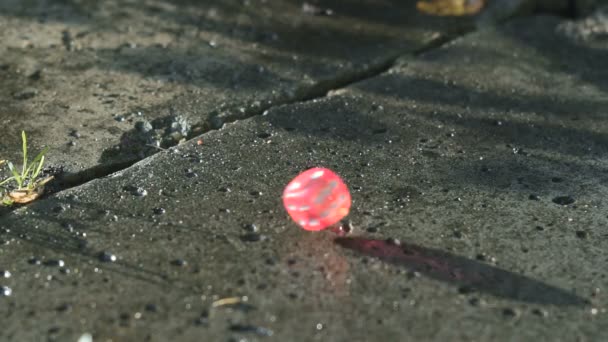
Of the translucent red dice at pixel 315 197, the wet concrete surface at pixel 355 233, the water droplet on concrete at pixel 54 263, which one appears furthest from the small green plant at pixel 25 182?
the translucent red dice at pixel 315 197

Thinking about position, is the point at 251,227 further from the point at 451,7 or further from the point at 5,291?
the point at 451,7

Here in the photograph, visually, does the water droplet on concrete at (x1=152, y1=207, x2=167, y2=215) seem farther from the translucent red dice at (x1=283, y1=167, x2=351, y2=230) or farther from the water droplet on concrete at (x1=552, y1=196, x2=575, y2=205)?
the water droplet on concrete at (x1=552, y1=196, x2=575, y2=205)

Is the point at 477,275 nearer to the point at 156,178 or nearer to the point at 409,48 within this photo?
the point at 156,178

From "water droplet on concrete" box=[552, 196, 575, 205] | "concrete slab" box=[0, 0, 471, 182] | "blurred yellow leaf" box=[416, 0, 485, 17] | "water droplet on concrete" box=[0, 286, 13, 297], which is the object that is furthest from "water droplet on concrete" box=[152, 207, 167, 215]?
"blurred yellow leaf" box=[416, 0, 485, 17]

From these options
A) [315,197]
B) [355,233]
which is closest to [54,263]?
[315,197]

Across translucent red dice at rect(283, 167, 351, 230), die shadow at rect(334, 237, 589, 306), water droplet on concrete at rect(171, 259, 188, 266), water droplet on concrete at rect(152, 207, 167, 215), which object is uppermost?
translucent red dice at rect(283, 167, 351, 230)

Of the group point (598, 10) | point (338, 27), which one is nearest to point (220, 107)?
point (338, 27)
